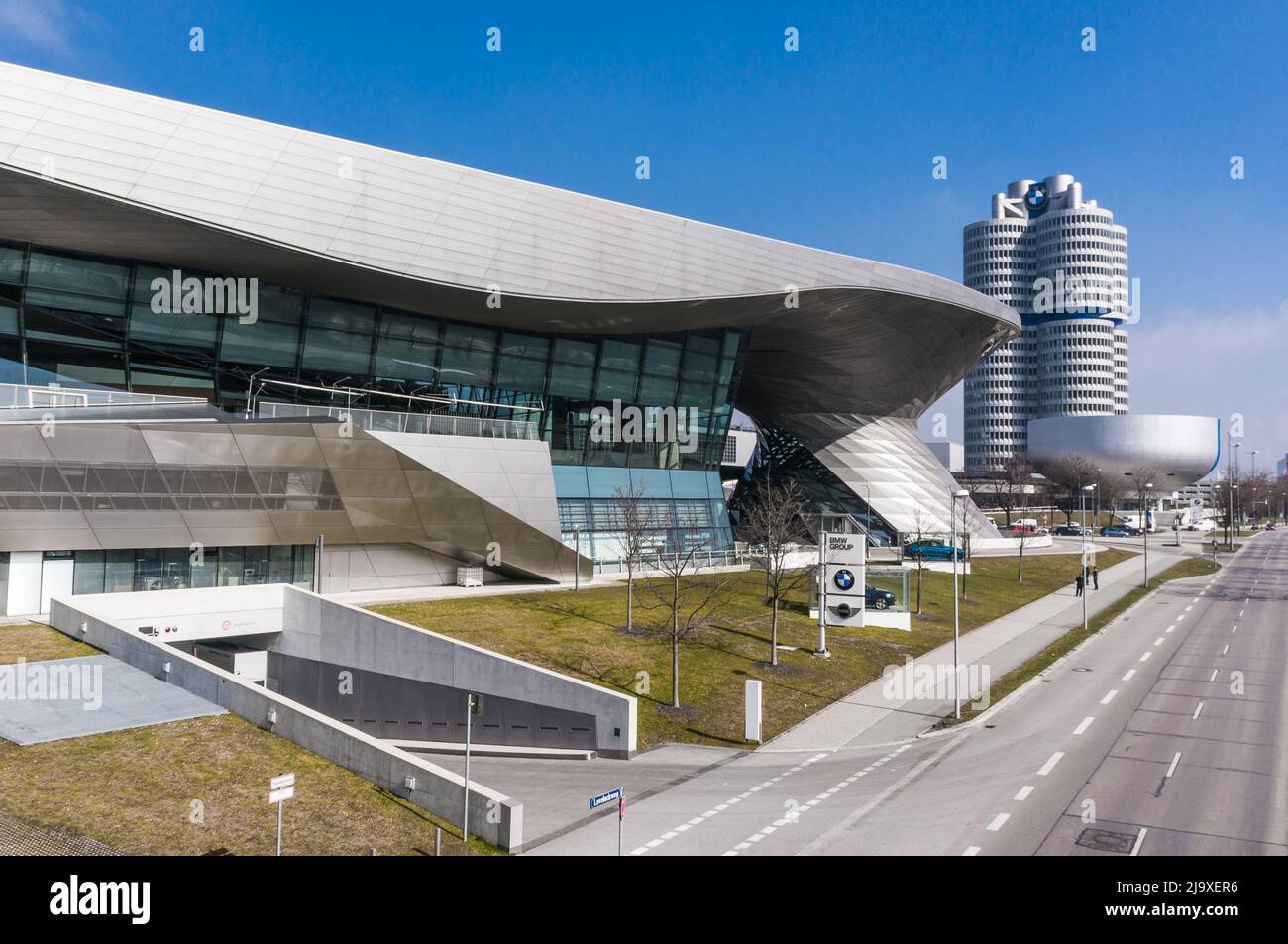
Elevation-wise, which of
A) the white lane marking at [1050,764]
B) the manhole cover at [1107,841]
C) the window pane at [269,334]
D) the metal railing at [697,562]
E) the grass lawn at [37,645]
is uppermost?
the window pane at [269,334]

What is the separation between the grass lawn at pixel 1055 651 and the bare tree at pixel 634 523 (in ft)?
40.0

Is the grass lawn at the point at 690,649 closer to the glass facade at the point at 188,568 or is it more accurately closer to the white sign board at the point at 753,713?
the white sign board at the point at 753,713

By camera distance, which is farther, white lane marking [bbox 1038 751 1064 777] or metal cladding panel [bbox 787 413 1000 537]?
metal cladding panel [bbox 787 413 1000 537]

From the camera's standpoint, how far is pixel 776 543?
3266 cm

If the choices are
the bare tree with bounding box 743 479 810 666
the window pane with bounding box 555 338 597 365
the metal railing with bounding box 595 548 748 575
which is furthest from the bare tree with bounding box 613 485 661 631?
the window pane with bounding box 555 338 597 365

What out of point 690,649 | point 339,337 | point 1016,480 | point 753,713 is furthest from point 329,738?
point 1016,480

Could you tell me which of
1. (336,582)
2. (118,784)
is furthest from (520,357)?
(118,784)

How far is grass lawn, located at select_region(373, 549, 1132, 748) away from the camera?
22406 mm

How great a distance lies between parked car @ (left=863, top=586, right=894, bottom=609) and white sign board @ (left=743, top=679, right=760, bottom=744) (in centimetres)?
1411

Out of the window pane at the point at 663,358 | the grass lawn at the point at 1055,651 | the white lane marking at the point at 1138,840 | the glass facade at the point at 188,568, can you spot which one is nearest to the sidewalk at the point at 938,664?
the grass lawn at the point at 1055,651

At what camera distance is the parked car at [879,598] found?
111ft

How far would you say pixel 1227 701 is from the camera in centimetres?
2252

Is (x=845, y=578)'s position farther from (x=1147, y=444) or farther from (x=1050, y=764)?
(x=1147, y=444)

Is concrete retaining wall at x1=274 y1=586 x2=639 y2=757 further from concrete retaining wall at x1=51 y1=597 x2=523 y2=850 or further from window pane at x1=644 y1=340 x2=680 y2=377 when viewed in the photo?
window pane at x1=644 y1=340 x2=680 y2=377
